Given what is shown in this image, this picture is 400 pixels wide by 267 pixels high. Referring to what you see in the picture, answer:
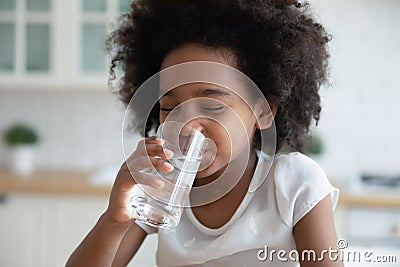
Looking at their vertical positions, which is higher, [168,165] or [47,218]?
[168,165]

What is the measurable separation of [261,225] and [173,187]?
0.24 meters

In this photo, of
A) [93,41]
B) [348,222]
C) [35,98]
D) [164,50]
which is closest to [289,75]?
[164,50]

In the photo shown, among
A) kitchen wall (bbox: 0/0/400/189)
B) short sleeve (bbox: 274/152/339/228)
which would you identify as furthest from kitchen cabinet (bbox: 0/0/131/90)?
short sleeve (bbox: 274/152/339/228)

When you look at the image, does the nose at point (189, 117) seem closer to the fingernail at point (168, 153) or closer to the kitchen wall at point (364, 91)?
the fingernail at point (168, 153)

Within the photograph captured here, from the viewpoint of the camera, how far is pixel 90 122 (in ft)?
8.96

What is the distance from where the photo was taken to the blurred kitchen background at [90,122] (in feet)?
7.55

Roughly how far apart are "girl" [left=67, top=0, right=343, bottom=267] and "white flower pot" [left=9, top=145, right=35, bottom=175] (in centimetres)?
171

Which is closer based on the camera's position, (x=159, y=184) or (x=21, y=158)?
(x=159, y=184)

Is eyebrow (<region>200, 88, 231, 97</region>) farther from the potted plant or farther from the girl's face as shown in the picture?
the potted plant

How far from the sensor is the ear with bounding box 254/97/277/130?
88 cm

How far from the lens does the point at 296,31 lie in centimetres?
87

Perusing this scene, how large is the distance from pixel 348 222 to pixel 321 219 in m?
1.40

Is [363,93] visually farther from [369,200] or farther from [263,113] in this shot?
[263,113]

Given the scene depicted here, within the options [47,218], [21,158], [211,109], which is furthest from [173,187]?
[21,158]
